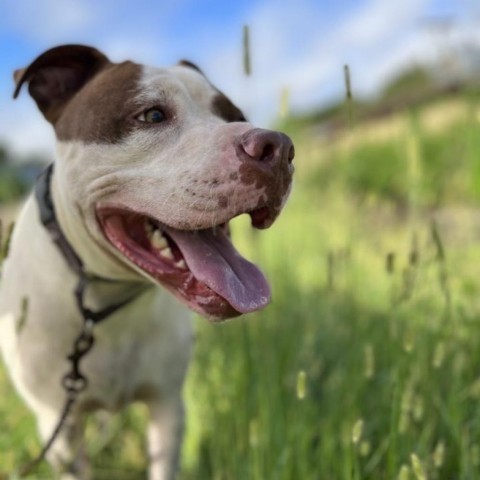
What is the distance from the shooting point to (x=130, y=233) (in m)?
2.14

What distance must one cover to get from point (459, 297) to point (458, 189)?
284 cm

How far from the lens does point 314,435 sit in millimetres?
2703

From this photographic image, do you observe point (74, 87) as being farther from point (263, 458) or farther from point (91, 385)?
point (263, 458)

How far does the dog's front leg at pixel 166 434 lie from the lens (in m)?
2.64

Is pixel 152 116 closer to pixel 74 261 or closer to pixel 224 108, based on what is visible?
pixel 224 108

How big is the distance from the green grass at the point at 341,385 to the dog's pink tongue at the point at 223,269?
0.80ft

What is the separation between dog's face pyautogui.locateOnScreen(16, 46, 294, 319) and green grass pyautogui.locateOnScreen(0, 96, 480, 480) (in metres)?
0.37

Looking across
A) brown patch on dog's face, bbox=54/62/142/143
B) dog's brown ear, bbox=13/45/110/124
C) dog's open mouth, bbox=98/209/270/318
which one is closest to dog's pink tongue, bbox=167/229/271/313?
dog's open mouth, bbox=98/209/270/318

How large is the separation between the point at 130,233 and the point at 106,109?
1.23 feet

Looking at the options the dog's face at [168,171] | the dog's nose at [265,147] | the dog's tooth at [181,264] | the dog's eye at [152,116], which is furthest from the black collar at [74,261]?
the dog's nose at [265,147]

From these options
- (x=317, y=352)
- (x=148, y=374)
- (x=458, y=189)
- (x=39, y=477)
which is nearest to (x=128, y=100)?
(x=148, y=374)

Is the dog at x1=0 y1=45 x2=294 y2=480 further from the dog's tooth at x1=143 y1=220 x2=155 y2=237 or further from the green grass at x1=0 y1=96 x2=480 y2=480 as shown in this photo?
the green grass at x1=0 y1=96 x2=480 y2=480

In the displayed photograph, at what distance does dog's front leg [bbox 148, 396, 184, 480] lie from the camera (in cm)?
264

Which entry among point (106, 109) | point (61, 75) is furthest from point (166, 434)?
point (61, 75)
